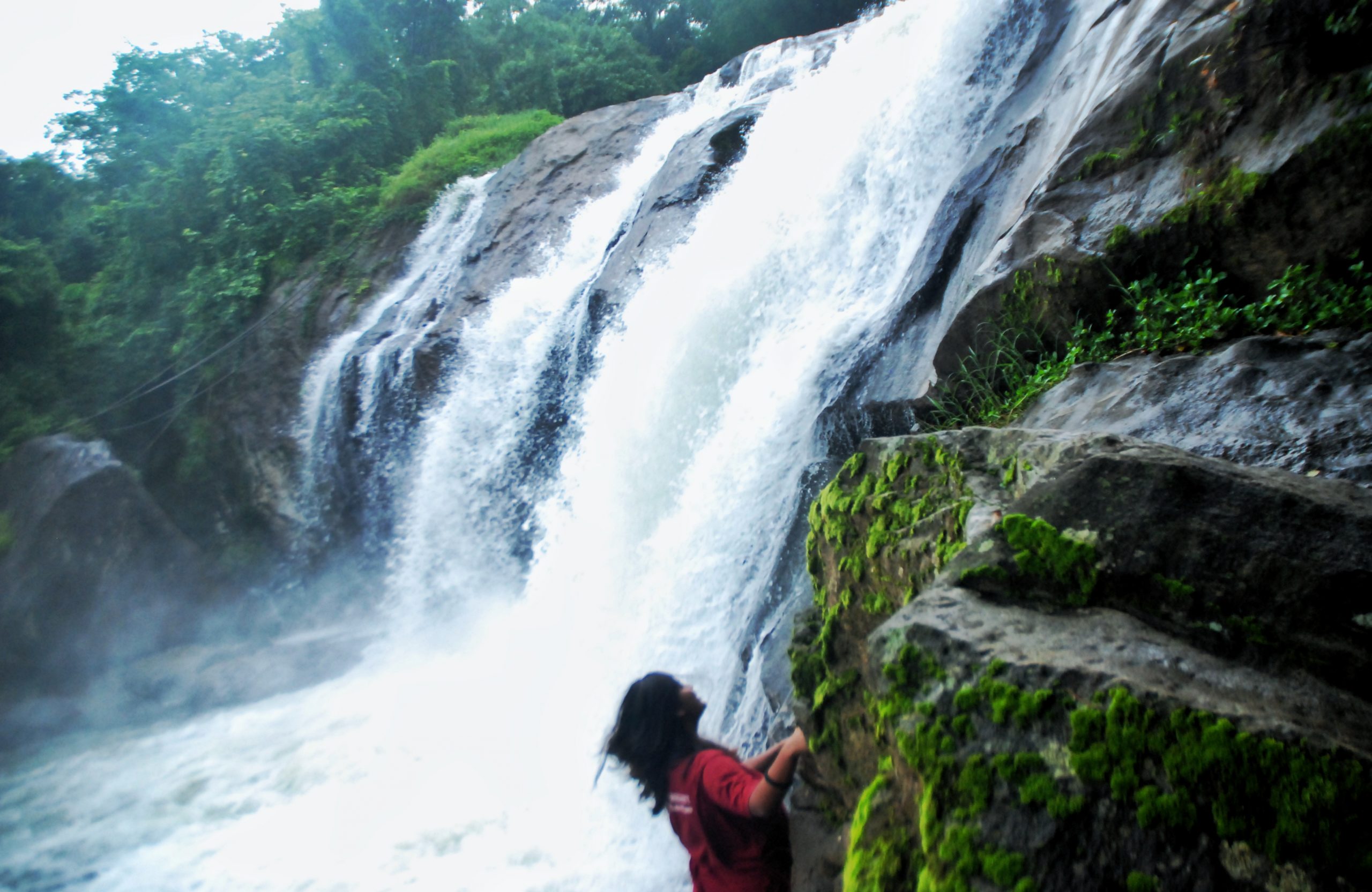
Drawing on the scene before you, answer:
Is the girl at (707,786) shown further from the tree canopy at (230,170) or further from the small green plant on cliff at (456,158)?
the small green plant on cliff at (456,158)

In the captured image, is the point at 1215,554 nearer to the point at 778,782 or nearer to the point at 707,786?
the point at 778,782

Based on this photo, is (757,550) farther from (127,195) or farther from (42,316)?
(127,195)

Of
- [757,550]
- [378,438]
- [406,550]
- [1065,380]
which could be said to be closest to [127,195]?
[378,438]

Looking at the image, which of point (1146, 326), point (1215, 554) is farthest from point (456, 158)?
point (1215, 554)

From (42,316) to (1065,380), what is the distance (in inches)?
594

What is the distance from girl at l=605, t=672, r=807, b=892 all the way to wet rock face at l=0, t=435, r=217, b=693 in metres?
11.1

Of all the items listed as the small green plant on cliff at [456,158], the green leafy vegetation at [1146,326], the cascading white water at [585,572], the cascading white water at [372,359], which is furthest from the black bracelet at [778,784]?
the small green plant on cliff at [456,158]

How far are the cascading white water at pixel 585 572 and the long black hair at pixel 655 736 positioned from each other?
109 centimetres

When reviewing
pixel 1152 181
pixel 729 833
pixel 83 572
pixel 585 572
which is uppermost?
pixel 1152 181

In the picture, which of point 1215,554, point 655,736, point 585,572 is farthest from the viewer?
point 585,572

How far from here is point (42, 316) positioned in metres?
11.6

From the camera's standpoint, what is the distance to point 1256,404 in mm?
2607

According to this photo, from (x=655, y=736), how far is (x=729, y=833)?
420 millimetres

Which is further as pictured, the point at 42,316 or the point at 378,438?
the point at 42,316
